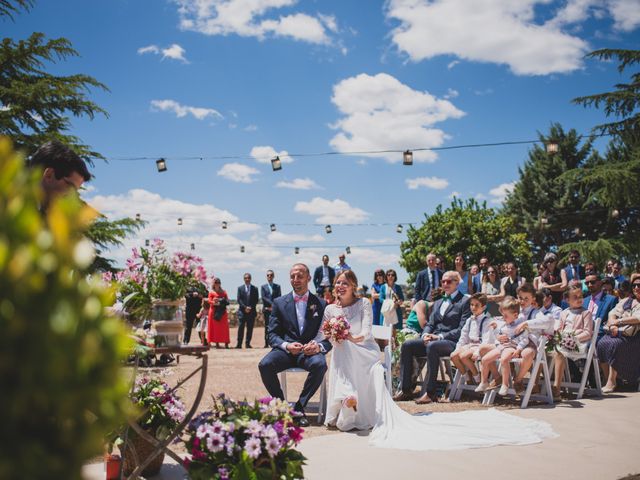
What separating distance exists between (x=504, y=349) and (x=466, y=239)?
2269 centimetres

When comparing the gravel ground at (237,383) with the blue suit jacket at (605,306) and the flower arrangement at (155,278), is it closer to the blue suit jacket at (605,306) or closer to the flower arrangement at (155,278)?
the flower arrangement at (155,278)

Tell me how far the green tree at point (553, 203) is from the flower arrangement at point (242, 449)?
112 feet

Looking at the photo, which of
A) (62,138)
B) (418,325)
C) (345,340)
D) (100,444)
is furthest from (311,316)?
(62,138)

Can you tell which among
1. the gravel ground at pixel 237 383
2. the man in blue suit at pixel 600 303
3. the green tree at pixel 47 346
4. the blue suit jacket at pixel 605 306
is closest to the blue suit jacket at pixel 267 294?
the gravel ground at pixel 237 383

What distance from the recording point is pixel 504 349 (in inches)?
273

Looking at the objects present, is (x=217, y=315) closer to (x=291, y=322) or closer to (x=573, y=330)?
(x=291, y=322)

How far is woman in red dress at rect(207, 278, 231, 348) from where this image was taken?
1448cm

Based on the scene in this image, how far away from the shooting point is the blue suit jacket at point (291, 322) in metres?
6.25

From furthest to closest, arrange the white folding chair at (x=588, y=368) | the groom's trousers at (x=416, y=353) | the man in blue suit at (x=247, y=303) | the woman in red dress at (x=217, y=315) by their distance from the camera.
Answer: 1. the man in blue suit at (x=247, y=303)
2. the woman in red dress at (x=217, y=315)
3. the groom's trousers at (x=416, y=353)
4. the white folding chair at (x=588, y=368)

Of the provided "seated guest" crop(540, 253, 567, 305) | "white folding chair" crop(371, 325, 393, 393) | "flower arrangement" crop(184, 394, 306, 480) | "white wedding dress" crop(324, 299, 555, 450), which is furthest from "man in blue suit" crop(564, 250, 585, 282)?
"flower arrangement" crop(184, 394, 306, 480)

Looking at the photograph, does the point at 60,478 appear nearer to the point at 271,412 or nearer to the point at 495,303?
the point at 271,412

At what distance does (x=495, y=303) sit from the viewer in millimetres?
10586

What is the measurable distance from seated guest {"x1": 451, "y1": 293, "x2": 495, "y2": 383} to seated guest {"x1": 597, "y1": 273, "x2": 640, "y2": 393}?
1.99m

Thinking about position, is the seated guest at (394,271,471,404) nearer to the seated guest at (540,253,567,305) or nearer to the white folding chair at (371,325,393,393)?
the white folding chair at (371,325,393,393)
